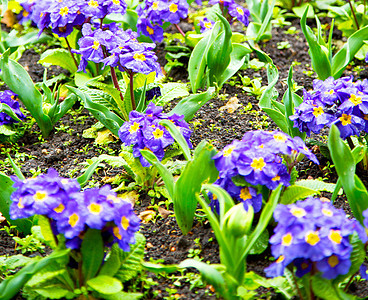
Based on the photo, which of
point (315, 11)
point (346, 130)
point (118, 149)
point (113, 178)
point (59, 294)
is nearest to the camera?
point (59, 294)

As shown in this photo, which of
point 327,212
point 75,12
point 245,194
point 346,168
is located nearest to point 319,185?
point 346,168

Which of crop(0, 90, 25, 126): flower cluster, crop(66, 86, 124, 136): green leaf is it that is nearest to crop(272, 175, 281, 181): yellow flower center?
crop(66, 86, 124, 136): green leaf

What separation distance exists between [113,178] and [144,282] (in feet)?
2.58

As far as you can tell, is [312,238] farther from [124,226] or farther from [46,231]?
[46,231]

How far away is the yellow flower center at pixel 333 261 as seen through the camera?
165 cm

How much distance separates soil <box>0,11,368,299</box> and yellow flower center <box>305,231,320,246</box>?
44 cm

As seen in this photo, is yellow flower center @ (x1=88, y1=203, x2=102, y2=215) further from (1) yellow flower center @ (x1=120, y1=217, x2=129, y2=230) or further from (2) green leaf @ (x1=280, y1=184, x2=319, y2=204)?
(2) green leaf @ (x1=280, y1=184, x2=319, y2=204)

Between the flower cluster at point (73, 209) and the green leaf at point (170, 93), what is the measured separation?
113cm

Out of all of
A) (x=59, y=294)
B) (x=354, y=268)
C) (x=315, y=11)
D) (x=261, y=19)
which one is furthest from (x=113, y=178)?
(x=315, y=11)

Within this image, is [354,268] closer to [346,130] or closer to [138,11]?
[346,130]

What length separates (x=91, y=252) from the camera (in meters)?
1.80

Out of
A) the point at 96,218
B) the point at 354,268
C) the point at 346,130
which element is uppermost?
the point at 96,218

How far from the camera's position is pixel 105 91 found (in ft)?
9.77

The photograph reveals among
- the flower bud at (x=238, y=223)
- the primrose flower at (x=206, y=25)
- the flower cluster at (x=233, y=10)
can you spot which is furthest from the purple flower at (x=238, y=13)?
the flower bud at (x=238, y=223)
